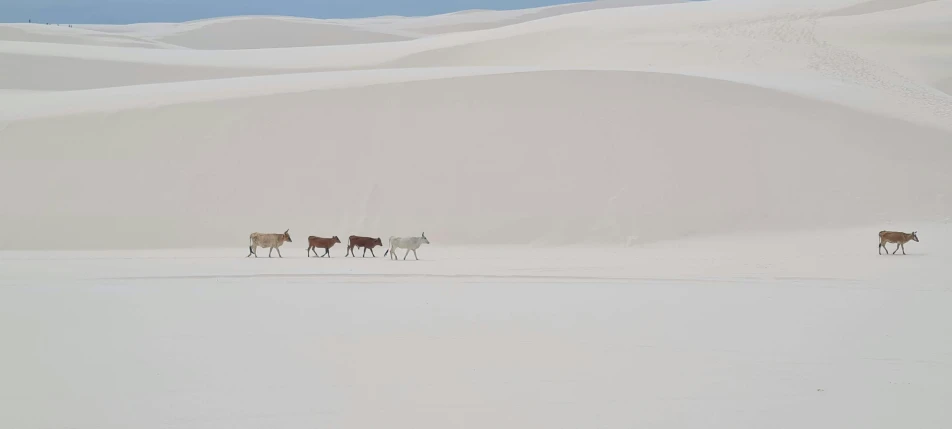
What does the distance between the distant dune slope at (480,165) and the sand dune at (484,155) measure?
6 cm

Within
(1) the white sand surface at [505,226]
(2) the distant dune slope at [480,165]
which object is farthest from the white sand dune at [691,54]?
(2) the distant dune slope at [480,165]

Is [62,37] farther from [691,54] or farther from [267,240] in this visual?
[267,240]

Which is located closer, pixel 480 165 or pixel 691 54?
pixel 480 165

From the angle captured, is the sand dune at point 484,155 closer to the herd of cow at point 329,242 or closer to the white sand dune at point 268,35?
the herd of cow at point 329,242

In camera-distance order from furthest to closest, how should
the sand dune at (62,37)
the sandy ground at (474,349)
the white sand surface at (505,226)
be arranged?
1. the sand dune at (62,37)
2. the white sand surface at (505,226)
3. the sandy ground at (474,349)

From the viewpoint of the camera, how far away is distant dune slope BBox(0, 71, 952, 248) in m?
25.0

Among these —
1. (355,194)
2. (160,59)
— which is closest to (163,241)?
(355,194)

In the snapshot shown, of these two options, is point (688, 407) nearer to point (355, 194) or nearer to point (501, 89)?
point (355, 194)

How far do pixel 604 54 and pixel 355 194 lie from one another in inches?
827

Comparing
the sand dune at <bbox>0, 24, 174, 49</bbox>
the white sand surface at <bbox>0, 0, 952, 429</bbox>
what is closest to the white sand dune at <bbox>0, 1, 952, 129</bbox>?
the white sand surface at <bbox>0, 0, 952, 429</bbox>

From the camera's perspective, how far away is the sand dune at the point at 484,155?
2514cm

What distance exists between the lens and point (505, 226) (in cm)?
2498

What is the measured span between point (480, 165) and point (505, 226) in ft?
10.1

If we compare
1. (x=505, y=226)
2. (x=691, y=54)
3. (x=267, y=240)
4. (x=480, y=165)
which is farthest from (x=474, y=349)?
(x=691, y=54)
